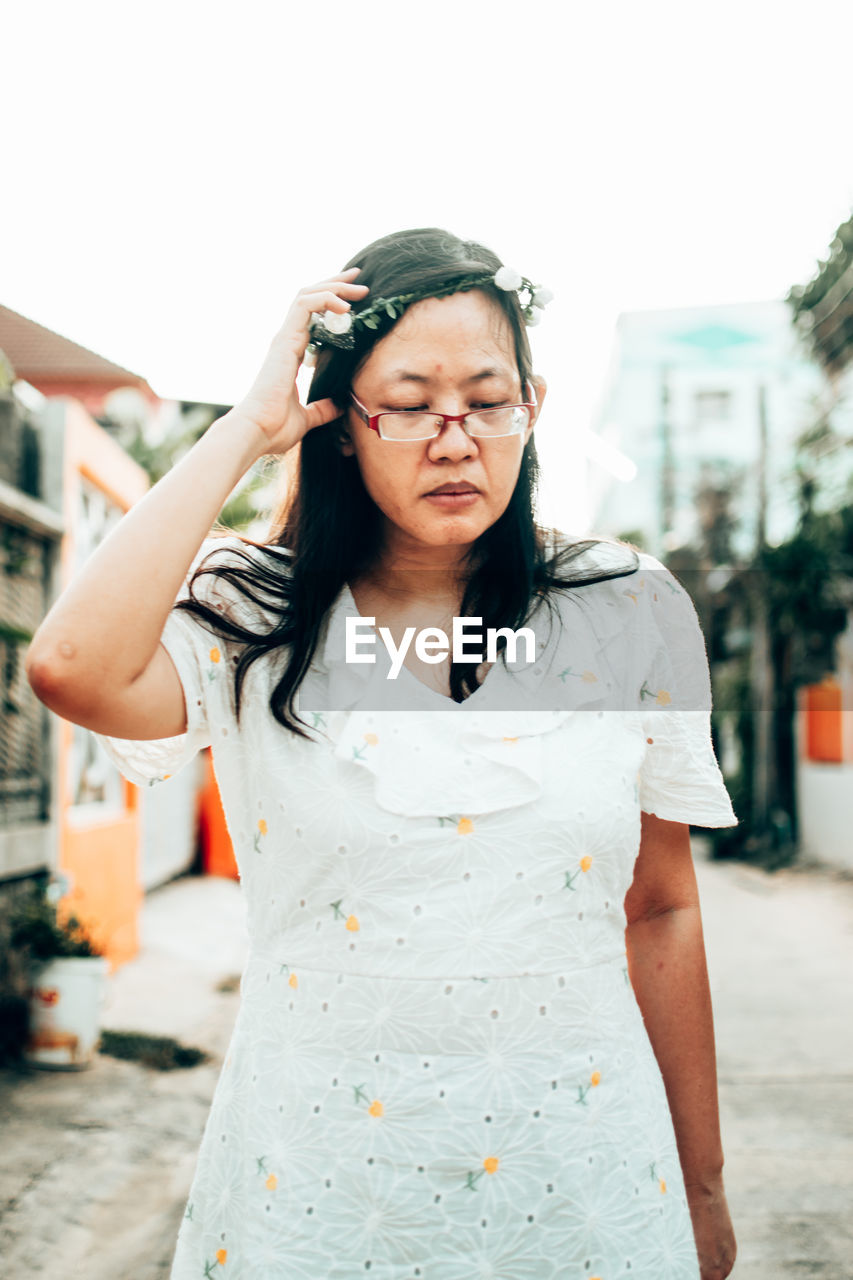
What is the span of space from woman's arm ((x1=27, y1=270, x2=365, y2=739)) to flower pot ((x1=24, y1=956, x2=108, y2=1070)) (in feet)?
13.3

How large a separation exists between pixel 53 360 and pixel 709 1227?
1384cm

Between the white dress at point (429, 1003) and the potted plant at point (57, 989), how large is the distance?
390cm

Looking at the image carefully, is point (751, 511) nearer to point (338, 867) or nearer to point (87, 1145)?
point (87, 1145)

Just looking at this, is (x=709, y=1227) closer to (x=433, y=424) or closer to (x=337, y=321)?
(x=433, y=424)

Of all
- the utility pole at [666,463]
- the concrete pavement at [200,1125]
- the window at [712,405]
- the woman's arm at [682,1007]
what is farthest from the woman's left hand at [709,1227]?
the window at [712,405]

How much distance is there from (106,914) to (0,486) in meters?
2.84

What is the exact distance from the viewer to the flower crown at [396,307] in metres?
1.27

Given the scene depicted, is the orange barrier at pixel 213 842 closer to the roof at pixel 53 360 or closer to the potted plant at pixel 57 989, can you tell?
the roof at pixel 53 360

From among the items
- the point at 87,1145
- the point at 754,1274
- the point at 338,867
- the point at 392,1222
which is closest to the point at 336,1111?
Result: the point at 392,1222

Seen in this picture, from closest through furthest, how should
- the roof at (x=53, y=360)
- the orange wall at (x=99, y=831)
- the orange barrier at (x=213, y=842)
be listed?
the orange wall at (x=99, y=831), the orange barrier at (x=213, y=842), the roof at (x=53, y=360)

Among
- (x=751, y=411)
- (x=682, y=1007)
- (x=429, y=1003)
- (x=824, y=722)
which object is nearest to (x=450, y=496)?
(x=429, y=1003)

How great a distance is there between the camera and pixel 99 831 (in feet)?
21.2

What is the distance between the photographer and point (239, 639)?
48.6 inches

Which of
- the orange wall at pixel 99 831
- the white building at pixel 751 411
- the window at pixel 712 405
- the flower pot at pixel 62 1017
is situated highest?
the window at pixel 712 405
